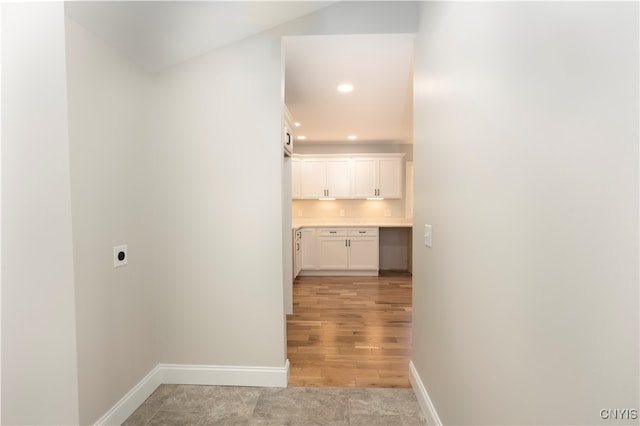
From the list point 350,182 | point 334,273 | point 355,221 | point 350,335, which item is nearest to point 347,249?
point 334,273

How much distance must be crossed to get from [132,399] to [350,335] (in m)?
1.92

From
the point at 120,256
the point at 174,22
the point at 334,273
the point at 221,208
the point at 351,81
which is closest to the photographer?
the point at 174,22

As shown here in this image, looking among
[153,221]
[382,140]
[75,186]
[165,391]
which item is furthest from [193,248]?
[382,140]

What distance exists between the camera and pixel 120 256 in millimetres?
1854

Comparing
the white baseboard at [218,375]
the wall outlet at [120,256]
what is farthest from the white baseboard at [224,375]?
the wall outlet at [120,256]

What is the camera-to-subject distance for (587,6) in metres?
0.66

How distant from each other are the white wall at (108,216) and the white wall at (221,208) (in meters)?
0.15

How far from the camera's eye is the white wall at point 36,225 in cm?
141

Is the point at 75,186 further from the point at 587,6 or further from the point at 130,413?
the point at 587,6

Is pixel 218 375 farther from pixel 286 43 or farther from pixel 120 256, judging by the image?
pixel 286 43

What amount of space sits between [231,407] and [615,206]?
2.27 m

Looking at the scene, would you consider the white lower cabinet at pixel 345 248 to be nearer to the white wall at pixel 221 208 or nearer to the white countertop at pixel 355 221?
the white countertop at pixel 355 221

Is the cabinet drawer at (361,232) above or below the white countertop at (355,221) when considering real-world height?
below

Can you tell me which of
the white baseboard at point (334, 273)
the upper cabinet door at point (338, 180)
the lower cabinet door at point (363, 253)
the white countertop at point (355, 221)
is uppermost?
the upper cabinet door at point (338, 180)
